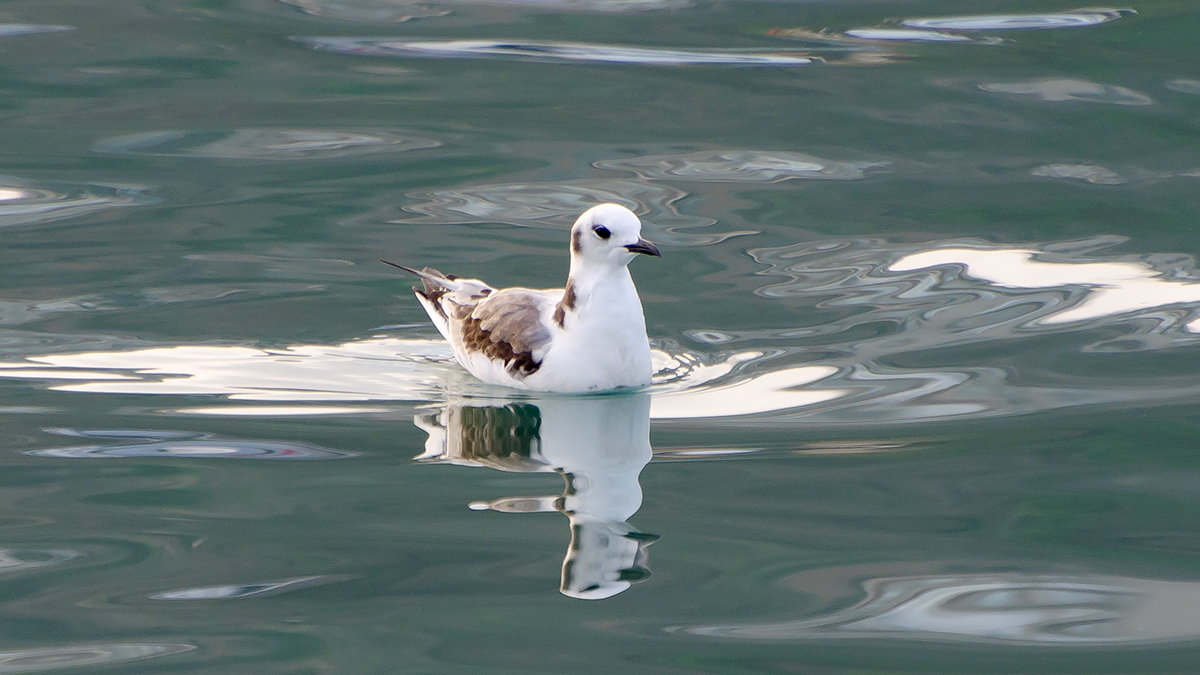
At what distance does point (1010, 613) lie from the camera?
5.04 m

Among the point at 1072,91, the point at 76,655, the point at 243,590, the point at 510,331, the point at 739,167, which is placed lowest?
the point at 76,655

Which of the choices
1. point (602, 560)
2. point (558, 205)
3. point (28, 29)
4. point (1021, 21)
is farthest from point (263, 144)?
point (602, 560)

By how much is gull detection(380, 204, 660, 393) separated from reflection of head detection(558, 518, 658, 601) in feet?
5.37

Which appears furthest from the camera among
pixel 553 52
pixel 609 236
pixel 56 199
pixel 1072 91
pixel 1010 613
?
pixel 553 52

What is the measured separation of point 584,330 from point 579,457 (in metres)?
0.91

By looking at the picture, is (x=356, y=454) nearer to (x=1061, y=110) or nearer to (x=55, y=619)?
(x=55, y=619)

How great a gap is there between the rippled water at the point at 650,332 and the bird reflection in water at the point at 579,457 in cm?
3

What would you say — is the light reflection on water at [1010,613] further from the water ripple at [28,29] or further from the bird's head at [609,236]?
the water ripple at [28,29]

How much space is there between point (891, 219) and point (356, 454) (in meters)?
5.16

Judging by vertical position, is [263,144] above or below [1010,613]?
above

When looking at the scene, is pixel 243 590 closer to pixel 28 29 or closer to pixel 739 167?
pixel 739 167

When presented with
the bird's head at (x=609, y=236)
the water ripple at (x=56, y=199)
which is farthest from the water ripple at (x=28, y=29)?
the bird's head at (x=609, y=236)

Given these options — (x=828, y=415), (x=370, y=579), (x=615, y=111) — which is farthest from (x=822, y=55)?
(x=370, y=579)

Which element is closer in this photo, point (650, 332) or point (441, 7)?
point (650, 332)
